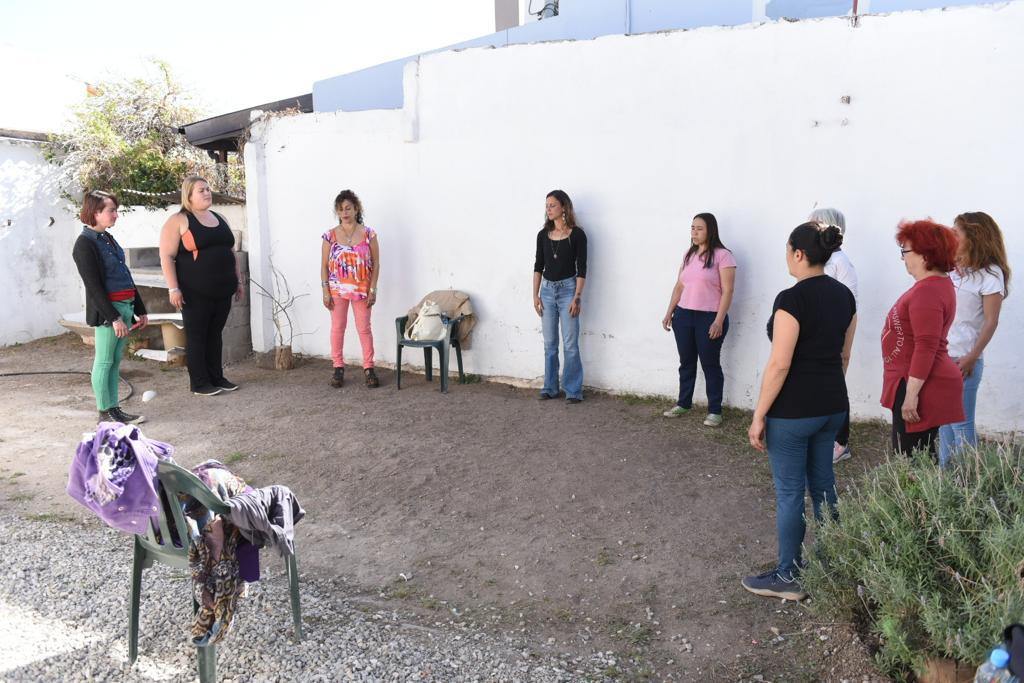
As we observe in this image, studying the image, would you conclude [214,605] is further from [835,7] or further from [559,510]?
[835,7]

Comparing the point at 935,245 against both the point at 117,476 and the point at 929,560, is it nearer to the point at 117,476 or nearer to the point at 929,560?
the point at 929,560

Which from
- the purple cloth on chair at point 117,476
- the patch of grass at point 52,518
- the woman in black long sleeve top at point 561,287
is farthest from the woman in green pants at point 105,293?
the purple cloth on chair at point 117,476

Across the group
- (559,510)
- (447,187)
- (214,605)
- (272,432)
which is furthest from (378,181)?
(214,605)

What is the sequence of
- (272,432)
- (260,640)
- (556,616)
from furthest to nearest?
1. (272,432)
2. (556,616)
3. (260,640)

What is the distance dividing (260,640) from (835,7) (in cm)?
827

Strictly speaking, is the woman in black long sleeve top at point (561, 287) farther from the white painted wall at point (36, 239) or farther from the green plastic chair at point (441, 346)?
the white painted wall at point (36, 239)

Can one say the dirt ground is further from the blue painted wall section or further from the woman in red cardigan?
the blue painted wall section

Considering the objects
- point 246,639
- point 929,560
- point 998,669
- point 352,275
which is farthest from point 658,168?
point 998,669

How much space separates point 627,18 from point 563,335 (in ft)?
13.8

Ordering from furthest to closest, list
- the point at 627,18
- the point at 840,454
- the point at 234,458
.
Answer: the point at 627,18
the point at 234,458
the point at 840,454

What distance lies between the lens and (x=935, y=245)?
3402mm

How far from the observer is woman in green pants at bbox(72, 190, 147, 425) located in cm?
577

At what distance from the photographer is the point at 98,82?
12.1 metres

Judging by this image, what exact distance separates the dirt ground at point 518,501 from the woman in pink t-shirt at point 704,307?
377 millimetres
